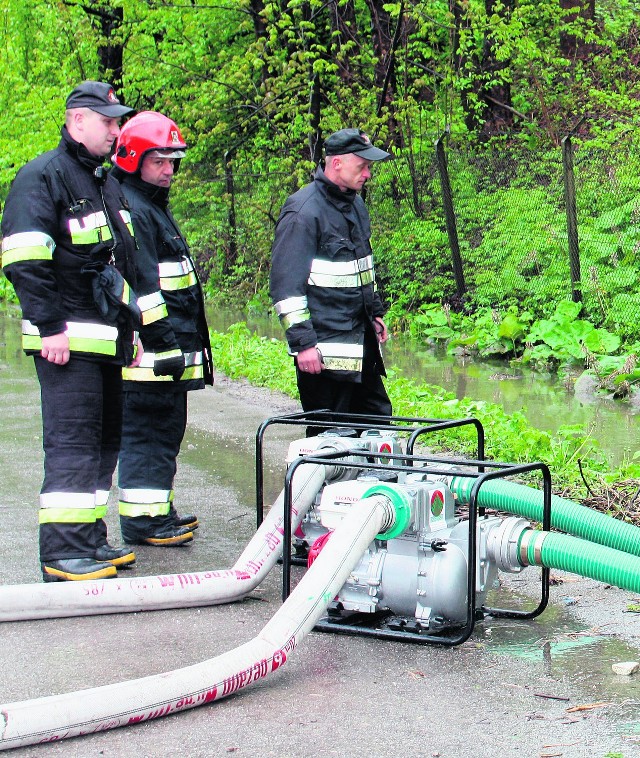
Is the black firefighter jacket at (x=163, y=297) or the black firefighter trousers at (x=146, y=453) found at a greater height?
the black firefighter jacket at (x=163, y=297)

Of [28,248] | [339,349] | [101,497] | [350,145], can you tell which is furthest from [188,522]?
[350,145]

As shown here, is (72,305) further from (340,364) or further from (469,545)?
(469,545)

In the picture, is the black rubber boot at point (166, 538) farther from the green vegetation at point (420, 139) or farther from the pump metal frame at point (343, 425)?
the green vegetation at point (420, 139)

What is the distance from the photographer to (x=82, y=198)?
16.3ft

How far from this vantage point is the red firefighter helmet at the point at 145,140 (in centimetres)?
555

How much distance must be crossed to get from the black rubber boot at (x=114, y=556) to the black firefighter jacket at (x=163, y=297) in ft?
2.89

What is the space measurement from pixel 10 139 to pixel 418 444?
55.7 feet

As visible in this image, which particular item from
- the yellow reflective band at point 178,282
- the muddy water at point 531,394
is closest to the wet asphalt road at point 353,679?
the yellow reflective band at point 178,282

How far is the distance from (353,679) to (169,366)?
2185 mm

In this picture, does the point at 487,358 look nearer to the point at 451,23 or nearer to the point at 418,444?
the point at 418,444

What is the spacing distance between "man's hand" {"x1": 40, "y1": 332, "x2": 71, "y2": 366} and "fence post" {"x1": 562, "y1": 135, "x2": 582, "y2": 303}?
7.98 meters

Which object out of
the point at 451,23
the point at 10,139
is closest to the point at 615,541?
the point at 451,23

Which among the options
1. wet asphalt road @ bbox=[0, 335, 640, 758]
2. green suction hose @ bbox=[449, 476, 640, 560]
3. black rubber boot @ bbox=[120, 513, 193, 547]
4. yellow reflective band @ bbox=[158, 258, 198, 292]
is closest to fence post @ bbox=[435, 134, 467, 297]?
yellow reflective band @ bbox=[158, 258, 198, 292]

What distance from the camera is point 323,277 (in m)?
5.67
